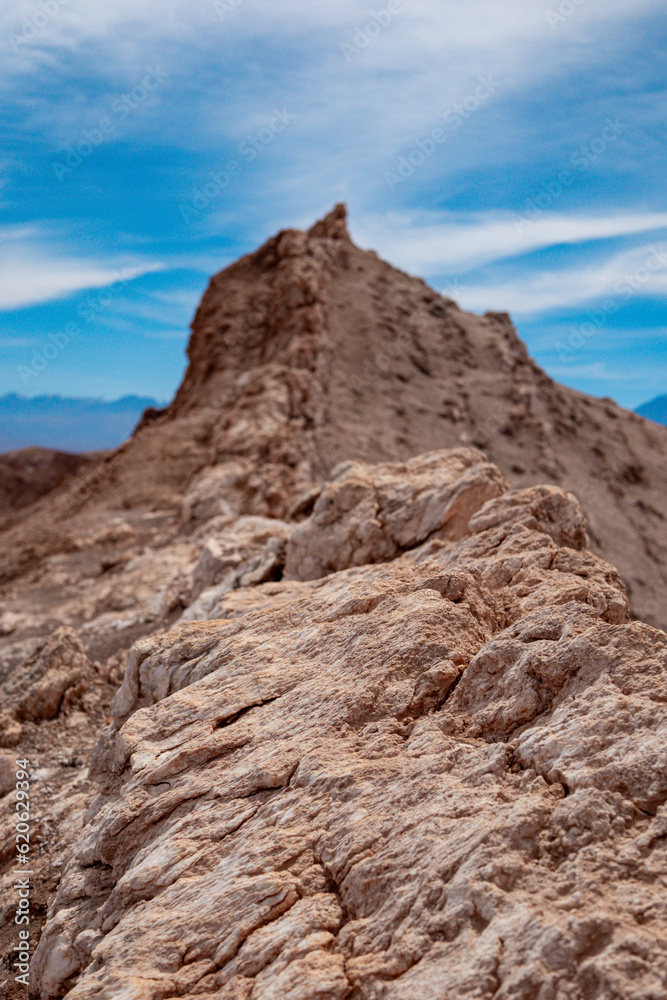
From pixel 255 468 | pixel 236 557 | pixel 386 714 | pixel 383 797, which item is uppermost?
pixel 255 468

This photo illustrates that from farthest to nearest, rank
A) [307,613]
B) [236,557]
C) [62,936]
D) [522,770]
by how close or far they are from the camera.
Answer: [236,557], [307,613], [62,936], [522,770]

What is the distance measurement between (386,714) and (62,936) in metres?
3.69

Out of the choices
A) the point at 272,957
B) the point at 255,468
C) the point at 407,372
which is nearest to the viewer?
the point at 272,957

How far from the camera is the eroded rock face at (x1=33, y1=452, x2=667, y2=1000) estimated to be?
4.61 metres

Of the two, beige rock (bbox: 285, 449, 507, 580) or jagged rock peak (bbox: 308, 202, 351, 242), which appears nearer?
beige rock (bbox: 285, 449, 507, 580)

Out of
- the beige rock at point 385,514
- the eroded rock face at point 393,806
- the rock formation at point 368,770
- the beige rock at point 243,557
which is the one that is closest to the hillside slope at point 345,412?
the beige rock at point 243,557

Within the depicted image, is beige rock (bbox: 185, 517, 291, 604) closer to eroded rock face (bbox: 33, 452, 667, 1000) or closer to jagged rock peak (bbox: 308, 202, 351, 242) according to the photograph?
eroded rock face (bbox: 33, 452, 667, 1000)

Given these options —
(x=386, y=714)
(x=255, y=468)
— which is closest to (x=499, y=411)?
(x=255, y=468)

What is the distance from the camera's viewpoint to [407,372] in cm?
3766

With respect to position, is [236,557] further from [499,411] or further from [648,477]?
[648,477]

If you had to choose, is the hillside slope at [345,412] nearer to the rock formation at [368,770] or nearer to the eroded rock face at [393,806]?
the rock formation at [368,770]

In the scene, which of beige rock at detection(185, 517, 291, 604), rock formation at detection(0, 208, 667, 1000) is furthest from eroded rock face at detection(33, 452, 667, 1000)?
beige rock at detection(185, 517, 291, 604)

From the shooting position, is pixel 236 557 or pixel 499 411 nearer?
pixel 236 557

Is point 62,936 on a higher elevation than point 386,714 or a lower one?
lower
